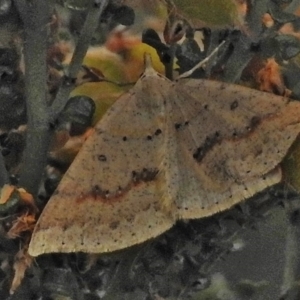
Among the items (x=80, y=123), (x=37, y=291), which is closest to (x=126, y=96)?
(x=80, y=123)

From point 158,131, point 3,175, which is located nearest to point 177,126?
point 158,131

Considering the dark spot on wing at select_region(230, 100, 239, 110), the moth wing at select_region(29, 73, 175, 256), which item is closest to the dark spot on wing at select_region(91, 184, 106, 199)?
the moth wing at select_region(29, 73, 175, 256)

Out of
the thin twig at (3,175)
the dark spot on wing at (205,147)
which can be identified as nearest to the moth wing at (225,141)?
the dark spot on wing at (205,147)

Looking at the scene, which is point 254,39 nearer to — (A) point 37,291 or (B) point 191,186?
(B) point 191,186

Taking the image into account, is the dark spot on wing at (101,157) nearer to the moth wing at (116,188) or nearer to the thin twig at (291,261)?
the moth wing at (116,188)

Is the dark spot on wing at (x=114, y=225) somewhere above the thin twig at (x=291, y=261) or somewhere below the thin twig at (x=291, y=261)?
above

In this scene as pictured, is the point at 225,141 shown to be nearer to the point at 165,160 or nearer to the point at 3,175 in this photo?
the point at 165,160
